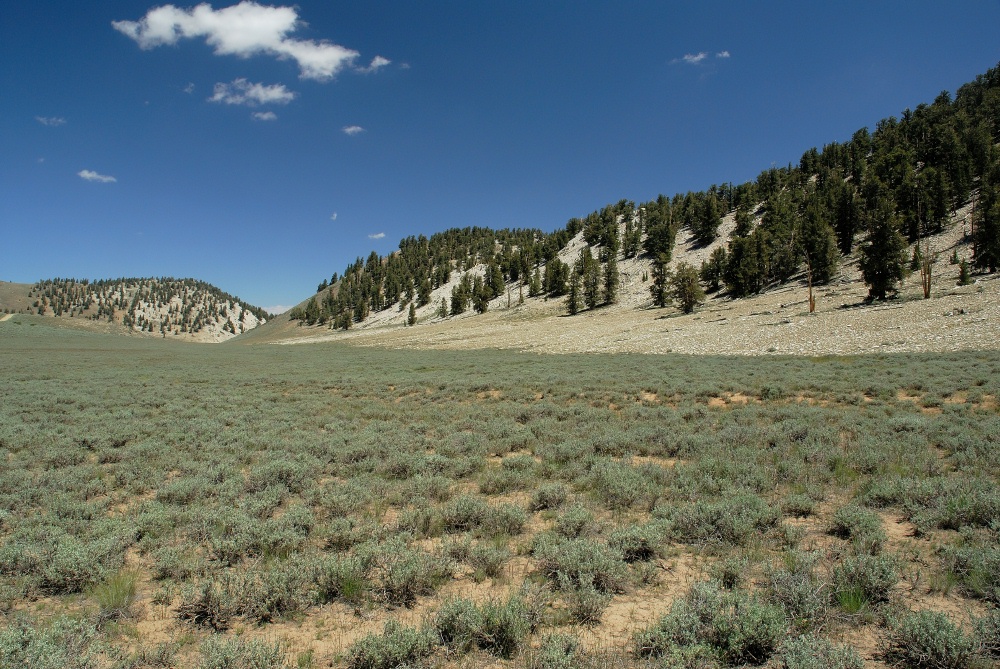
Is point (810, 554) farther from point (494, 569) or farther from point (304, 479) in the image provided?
point (304, 479)

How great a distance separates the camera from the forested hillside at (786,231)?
65.6m

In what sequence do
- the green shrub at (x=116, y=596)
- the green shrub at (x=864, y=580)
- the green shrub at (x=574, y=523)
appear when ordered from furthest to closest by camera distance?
1. the green shrub at (x=574, y=523)
2. the green shrub at (x=116, y=596)
3. the green shrub at (x=864, y=580)

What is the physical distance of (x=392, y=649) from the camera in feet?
12.1

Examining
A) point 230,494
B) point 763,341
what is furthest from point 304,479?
point 763,341

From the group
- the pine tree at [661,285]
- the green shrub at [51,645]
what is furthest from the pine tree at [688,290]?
the green shrub at [51,645]

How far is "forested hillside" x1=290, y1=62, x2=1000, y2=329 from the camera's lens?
2584 inches

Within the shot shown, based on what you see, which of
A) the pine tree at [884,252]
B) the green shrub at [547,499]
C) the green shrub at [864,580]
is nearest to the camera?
the green shrub at [864,580]

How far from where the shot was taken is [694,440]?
10086mm

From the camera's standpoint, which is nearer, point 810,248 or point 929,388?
point 929,388

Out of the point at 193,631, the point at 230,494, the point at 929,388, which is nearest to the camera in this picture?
the point at 193,631

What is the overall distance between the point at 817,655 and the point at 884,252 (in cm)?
5782

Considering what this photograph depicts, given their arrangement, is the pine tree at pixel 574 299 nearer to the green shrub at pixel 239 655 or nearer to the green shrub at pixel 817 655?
the green shrub at pixel 817 655

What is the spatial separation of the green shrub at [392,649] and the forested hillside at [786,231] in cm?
5935

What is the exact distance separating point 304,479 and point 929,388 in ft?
67.2
